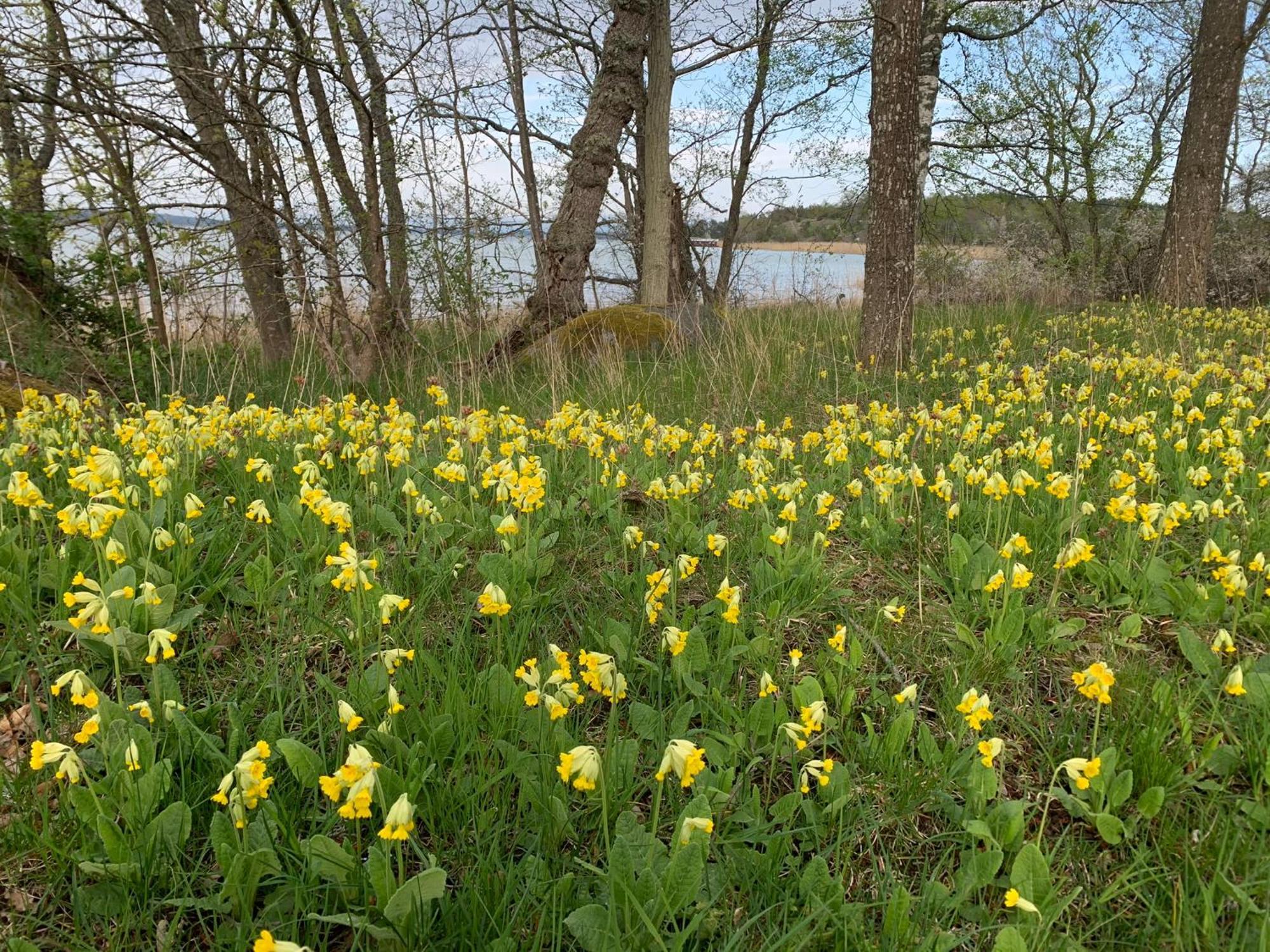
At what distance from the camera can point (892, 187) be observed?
21.8 ft

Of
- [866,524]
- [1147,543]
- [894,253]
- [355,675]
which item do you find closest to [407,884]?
[355,675]

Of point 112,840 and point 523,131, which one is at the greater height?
point 523,131

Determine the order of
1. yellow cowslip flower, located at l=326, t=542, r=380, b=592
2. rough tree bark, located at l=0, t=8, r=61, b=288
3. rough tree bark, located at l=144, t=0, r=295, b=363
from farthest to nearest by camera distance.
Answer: rough tree bark, located at l=144, t=0, r=295, b=363, rough tree bark, located at l=0, t=8, r=61, b=288, yellow cowslip flower, located at l=326, t=542, r=380, b=592

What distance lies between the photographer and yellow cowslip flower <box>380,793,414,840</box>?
1.39 metres

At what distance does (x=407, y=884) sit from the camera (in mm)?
1410

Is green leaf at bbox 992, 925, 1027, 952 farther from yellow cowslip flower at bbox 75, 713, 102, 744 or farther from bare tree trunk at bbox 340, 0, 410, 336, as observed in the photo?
bare tree trunk at bbox 340, 0, 410, 336

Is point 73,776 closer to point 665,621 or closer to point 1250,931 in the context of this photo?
point 665,621

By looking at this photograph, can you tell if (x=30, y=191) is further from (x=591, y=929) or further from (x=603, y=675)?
(x=591, y=929)

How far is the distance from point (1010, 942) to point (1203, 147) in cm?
1197

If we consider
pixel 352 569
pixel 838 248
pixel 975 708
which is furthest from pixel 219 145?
→ pixel 838 248

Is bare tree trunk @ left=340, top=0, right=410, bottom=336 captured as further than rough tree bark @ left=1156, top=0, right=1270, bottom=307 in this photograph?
No

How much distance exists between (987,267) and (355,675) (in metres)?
17.3

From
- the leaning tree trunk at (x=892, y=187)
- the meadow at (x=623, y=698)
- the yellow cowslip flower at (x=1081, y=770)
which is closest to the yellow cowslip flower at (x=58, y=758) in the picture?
the meadow at (x=623, y=698)

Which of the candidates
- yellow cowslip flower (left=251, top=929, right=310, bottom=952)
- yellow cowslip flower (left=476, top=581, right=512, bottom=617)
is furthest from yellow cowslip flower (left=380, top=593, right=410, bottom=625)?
yellow cowslip flower (left=251, top=929, right=310, bottom=952)
